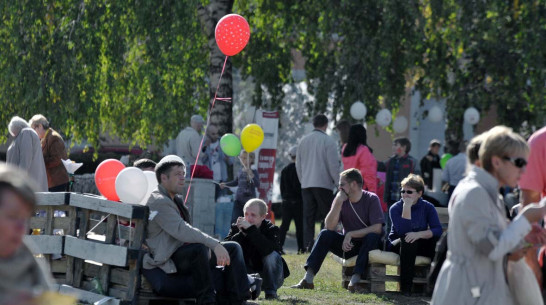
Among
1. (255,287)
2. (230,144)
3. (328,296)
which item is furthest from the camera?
(230,144)

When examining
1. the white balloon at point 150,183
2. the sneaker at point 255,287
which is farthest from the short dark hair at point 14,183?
the sneaker at point 255,287

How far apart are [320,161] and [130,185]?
19.3ft

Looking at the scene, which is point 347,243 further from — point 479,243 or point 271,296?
point 479,243

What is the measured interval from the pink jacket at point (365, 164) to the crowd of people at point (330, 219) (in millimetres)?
14

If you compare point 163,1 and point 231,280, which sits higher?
point 163,1

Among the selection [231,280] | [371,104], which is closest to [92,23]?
[371,104]

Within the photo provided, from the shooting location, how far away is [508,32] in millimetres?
19031

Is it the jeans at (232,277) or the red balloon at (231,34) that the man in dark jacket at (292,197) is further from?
the jeans at (232,277)

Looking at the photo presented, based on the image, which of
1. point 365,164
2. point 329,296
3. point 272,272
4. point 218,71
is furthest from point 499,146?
point 218,71

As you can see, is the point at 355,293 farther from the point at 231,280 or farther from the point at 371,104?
the point at 371,104

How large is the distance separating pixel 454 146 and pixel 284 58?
4.20 meters

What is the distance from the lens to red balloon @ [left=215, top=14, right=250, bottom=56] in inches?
543

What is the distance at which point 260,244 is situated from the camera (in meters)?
10.0

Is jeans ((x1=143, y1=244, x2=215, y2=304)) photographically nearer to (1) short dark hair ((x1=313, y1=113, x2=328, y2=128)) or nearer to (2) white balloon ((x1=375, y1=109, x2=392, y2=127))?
(1) short dark hair ((x1=313, y1=113, x2=328, y2=128))
